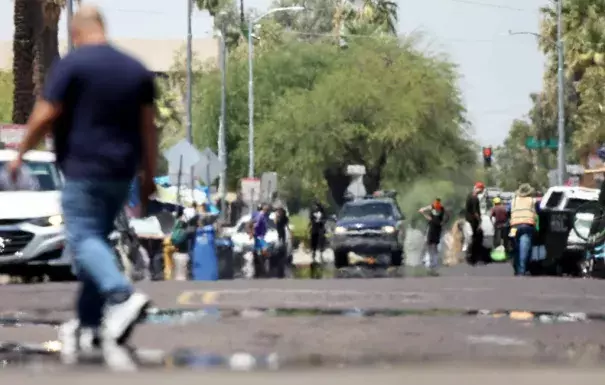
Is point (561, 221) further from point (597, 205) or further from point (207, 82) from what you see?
point (207, 82)

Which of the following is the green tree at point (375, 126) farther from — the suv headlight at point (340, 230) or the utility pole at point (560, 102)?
the suv headlight at point (340, 230)

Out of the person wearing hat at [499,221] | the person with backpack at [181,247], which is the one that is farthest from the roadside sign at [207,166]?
the person with backpack at [181,247]

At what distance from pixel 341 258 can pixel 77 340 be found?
116ft

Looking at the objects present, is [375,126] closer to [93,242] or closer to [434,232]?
[434,232]

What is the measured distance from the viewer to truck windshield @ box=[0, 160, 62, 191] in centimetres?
2400

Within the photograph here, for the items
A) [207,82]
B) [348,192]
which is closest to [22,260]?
[348,192]

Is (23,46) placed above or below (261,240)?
above

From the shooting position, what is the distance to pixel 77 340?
9188 mm

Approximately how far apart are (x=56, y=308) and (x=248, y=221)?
27599mm

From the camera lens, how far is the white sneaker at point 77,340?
9.02m

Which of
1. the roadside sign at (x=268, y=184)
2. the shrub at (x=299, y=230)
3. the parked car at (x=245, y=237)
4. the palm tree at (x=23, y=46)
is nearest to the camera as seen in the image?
the parked car at (x=245, y=237)

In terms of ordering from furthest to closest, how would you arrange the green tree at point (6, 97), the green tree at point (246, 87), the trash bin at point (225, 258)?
the green tree at point (6, 97)
the green tree at point (246, 87)
the trash bin at point (225, 258)

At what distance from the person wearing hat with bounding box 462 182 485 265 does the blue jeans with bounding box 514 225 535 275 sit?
8.87m

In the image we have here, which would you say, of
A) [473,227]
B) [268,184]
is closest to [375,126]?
[268,184]
